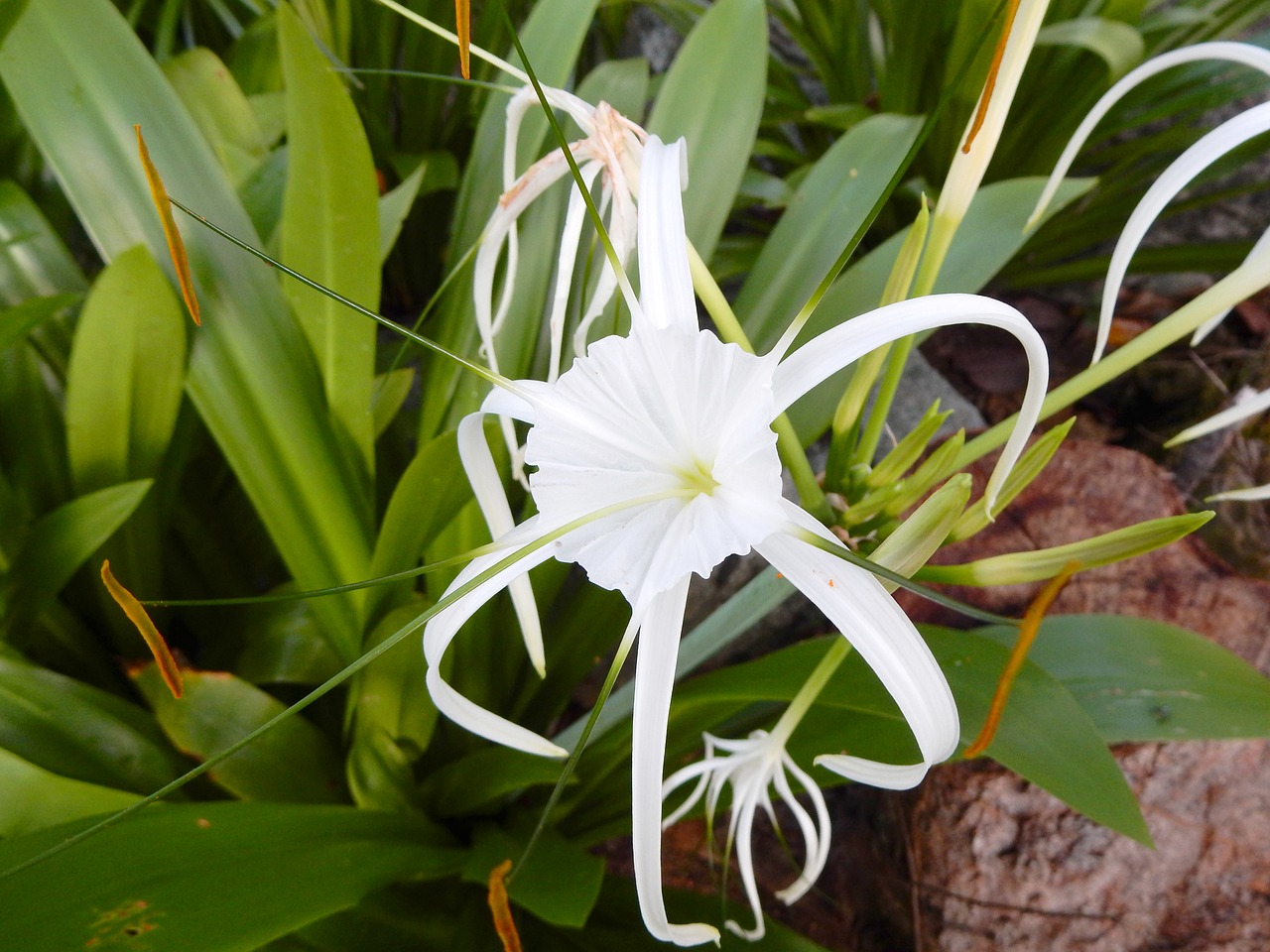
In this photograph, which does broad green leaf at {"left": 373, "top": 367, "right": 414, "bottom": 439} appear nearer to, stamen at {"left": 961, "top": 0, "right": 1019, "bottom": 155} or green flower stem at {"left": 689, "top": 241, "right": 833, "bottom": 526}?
green flower stem at {"left": 689, "top": 241, "right": 833, "bottom": 526}

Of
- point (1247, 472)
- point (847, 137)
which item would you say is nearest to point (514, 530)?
point (847, 137)

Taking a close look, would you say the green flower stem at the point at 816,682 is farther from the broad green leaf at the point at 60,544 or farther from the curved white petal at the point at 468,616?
the broad green leaf at the point at 60,544

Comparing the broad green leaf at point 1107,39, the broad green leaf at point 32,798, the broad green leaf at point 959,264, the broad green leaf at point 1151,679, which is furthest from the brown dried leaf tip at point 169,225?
the broad green leaf at point 1107,39

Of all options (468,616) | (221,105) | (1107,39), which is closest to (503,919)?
(468,616)

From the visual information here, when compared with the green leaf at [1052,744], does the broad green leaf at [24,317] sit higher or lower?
higher

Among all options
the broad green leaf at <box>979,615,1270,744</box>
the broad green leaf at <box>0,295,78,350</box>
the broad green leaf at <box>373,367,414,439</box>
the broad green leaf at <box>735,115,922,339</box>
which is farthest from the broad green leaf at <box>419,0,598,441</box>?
the broad green leaf at <box>979,615,1270,744</box>

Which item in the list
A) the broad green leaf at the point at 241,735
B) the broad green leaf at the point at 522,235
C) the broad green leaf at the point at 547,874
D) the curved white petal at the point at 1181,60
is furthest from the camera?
the broad green leaf at the point at 522,235
